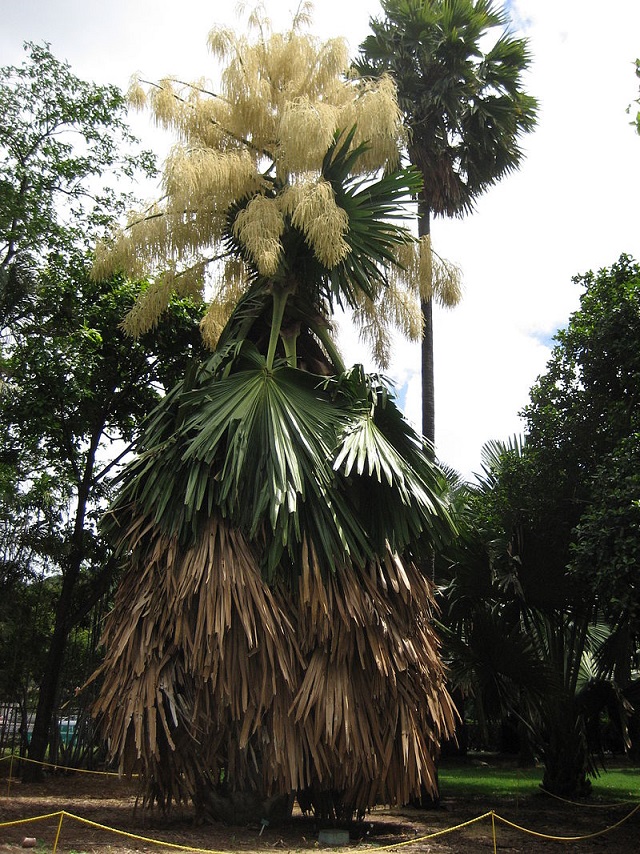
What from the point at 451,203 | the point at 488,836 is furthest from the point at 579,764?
the point at 451,203

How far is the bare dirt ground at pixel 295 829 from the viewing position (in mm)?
7469

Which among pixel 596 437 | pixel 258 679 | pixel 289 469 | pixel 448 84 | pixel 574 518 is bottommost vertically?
pixel 258 679

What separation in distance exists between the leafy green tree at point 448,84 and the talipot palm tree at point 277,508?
362cm

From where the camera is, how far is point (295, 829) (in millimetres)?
8781

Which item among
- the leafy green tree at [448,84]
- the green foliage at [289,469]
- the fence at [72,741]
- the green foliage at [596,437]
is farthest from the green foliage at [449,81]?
the fence at [72,741]

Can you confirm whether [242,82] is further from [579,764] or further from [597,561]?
[579,764]

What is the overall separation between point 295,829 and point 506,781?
9.37 metres

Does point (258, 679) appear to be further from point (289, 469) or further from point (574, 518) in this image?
point (574, 518)

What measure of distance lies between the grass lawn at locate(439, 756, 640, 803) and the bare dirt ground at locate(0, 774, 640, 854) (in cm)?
150

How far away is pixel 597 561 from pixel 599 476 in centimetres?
108

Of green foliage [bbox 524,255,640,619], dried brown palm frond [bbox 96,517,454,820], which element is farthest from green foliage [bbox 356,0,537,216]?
dried brown palm frond [bbox 96,517,454,820]

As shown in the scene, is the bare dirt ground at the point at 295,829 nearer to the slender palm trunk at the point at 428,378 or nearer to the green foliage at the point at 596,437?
the green foliage at the point at 596,437

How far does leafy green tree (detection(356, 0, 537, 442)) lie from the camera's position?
13156 mm

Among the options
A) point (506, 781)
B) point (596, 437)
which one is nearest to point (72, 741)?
point (506, 781)
